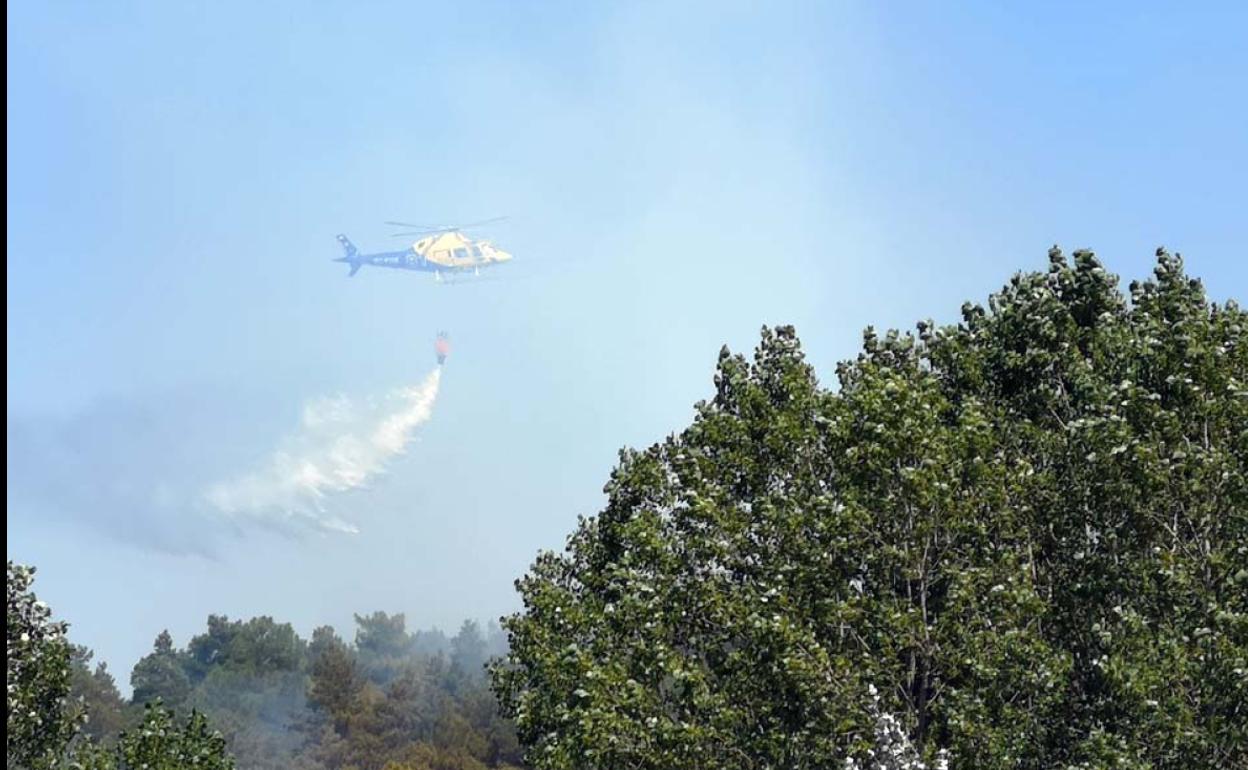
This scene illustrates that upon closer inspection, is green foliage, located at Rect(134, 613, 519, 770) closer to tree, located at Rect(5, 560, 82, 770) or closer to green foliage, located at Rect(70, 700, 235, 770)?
tree, located at Rect(5, 560, 82, 770)

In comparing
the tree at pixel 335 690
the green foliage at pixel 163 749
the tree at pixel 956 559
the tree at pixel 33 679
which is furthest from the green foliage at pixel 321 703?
the tree at pixel 956 559

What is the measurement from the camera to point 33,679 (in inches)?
1275

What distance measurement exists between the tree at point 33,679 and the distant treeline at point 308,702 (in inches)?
1997

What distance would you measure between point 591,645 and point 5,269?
1651 cm

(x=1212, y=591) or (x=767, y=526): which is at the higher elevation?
(x=767, y=526)

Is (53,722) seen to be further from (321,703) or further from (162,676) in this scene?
(162,676)

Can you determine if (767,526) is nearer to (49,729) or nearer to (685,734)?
(685,734)

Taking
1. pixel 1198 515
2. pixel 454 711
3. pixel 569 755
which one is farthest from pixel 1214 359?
pixel 454 711

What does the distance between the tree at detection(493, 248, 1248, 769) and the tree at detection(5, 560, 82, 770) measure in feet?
33.0

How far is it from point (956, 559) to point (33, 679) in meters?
18.9

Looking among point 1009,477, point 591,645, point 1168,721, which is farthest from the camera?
point 591,645

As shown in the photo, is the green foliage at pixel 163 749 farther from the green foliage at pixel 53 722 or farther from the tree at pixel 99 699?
the tree at pixel 99 699

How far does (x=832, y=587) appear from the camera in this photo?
27062mm

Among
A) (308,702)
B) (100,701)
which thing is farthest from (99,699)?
(308,702)
